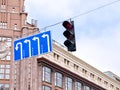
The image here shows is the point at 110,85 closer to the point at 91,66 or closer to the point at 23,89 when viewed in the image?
the point at 91,66

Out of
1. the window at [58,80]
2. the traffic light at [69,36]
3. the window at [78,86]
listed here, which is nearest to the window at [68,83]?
the window at [78,86]

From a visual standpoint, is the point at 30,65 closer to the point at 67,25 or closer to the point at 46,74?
the point at 46,74

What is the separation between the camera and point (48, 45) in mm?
27328

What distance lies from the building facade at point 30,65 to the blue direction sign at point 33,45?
34709 millimetres

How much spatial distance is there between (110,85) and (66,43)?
67531 millimetres

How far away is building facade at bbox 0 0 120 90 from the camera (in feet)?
212

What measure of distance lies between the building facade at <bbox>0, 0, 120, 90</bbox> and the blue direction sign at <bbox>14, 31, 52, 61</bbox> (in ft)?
114

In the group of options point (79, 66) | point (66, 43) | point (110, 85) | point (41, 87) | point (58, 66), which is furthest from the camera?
point (110, 85)

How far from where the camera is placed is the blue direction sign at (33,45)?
27453mm

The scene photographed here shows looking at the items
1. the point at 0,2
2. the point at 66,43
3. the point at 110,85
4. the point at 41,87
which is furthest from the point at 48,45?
the point at 110,85

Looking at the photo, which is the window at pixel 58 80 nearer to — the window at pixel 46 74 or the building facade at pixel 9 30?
the window at pixel 46 74

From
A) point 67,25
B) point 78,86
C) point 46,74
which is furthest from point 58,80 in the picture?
point 67,25

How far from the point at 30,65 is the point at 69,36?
145 feet

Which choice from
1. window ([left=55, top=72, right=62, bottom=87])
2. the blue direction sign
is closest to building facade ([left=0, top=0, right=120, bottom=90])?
window ([left=55, top=72, right=62, bottom=87])
